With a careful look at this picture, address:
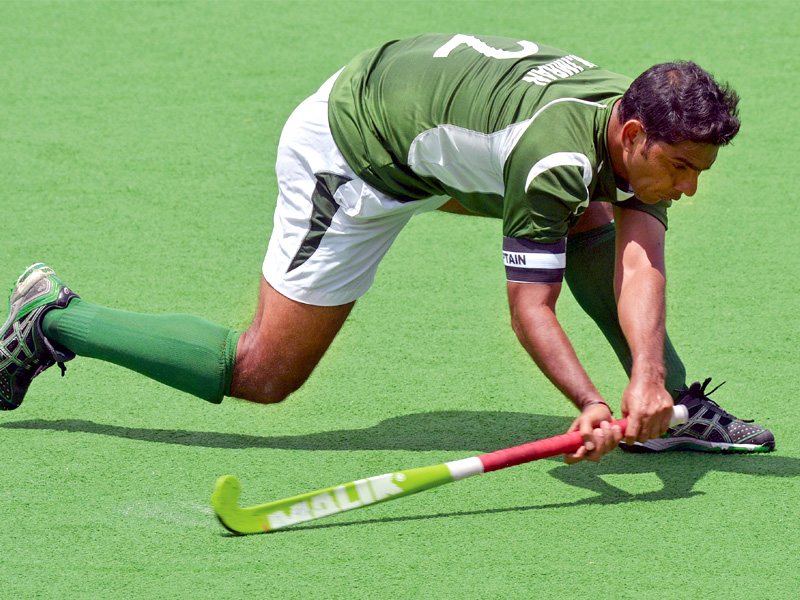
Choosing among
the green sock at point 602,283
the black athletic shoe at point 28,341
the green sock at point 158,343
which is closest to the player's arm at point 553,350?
the green sock at point 602,283

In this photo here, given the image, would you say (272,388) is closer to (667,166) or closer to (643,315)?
(643,315)

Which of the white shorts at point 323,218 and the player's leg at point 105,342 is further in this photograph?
the player's leg at point 105,342

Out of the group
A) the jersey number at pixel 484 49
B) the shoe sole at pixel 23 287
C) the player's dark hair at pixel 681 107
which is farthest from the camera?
the shoe sole at pixel 23 287

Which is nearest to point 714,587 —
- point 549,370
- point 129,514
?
point 549,370

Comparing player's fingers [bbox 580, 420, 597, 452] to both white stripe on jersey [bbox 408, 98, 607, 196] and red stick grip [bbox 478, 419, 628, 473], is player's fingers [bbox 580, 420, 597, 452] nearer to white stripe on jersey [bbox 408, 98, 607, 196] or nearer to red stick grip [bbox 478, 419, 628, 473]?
red stick grip [bbox 478, 419, 628, 473]

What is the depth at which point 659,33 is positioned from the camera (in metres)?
6.20

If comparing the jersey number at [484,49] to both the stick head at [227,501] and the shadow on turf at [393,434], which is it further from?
the stick head at [227,501]

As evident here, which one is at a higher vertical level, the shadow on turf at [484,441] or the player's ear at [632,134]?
the player's ear at [632,134]

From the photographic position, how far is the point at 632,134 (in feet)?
8.71

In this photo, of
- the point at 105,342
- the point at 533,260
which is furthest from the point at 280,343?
the point at 533,260

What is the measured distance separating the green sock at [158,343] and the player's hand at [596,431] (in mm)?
1026

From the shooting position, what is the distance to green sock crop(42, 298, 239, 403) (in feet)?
10.3

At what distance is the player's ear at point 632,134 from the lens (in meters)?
2.63

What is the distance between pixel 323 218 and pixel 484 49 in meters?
0.60
